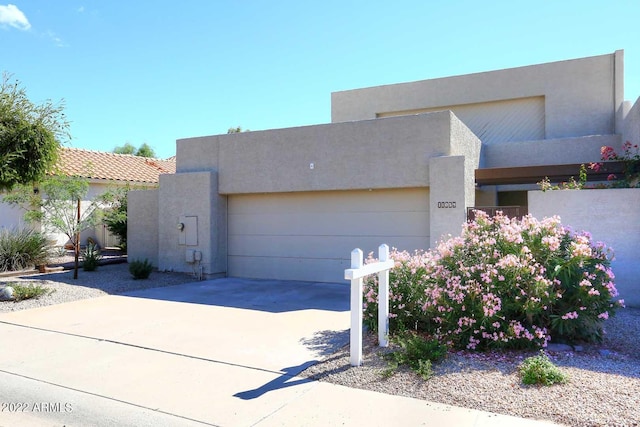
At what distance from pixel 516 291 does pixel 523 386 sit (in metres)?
1.55

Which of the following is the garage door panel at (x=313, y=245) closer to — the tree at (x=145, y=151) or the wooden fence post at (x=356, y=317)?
the wooden fence post at (x=356, y=317)

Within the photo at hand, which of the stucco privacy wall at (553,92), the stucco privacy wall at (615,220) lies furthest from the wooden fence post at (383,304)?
the stucco privacy wall at (553,92)

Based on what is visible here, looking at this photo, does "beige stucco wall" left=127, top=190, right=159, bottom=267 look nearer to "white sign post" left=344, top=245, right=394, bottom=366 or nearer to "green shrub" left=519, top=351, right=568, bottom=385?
"white sign post" left=344, top=245, right=394, bottom=366

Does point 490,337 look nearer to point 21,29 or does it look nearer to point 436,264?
point 436,264

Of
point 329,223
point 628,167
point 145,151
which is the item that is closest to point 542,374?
point 628,167

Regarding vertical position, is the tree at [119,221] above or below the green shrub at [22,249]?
above

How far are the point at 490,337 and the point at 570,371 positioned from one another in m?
0.97

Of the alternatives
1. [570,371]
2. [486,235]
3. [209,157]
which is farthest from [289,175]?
[570,371]

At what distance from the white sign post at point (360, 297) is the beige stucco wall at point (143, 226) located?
11109mm

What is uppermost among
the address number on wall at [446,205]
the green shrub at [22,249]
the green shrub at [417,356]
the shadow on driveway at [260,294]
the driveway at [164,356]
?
the address number on wall at [446,205]

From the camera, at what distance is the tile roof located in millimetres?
20205

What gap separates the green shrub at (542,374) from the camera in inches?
192

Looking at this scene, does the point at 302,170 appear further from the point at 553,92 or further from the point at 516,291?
the point at 553,92

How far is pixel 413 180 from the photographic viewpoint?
37.0ft
